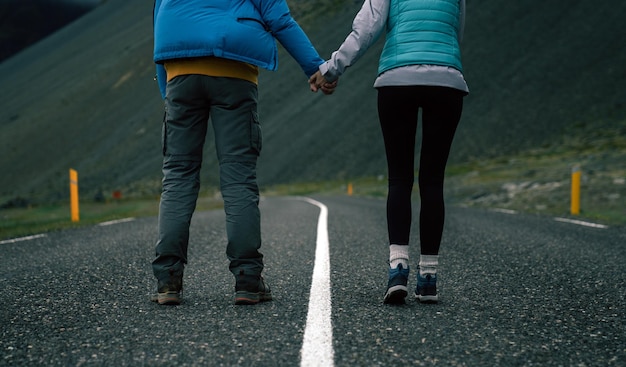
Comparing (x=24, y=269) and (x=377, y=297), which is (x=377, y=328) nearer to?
(x=377, y=297)

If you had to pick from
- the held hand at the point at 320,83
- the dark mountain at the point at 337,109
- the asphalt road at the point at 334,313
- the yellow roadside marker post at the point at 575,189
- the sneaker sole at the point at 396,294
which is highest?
the dark mountain at the point at 337,109

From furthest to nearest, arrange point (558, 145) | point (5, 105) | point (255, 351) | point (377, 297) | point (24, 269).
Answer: point (5, 105) → point (558, 145) → point (24, 269) → point (377, 297) → point (255, 351)

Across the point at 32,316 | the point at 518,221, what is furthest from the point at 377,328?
the point at 518,221

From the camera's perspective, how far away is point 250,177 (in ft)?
11.5

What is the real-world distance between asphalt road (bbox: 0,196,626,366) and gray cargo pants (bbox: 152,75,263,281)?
333 millimetres

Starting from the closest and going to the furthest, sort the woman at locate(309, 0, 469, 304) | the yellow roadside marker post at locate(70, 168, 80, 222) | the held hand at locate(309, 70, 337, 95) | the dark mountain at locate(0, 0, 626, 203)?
the woman at locate(309, 0, 469, 304), the held hand at locate(309, 70, 337, 95), the yellow roadside marker post at locate(70, 168, 80, 222), the dark mountain at locate(0, 0, 626, 203)

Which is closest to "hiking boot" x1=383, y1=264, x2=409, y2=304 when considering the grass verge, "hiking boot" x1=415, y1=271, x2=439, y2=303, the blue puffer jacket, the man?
"hiking boot" x1=415, y1=271, x2=439, y2=303

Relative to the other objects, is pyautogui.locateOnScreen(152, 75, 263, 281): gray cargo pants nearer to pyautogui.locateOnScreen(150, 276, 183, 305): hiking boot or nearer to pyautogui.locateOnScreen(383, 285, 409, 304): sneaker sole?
pyautogui.locateOnScreen(150, 276, 183, 305): hiking boot

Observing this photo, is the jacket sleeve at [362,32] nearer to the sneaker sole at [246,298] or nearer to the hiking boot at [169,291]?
the sneaker sole at [246,298]

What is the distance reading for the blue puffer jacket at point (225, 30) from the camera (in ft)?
11.2

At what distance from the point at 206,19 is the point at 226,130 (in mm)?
654

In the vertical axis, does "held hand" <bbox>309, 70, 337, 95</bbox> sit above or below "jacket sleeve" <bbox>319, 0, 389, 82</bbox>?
below

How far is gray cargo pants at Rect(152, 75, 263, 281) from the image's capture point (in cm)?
346

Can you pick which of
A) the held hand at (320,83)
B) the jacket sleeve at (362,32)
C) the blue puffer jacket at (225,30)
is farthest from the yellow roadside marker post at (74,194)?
the jacket sleeve at (362,32)
